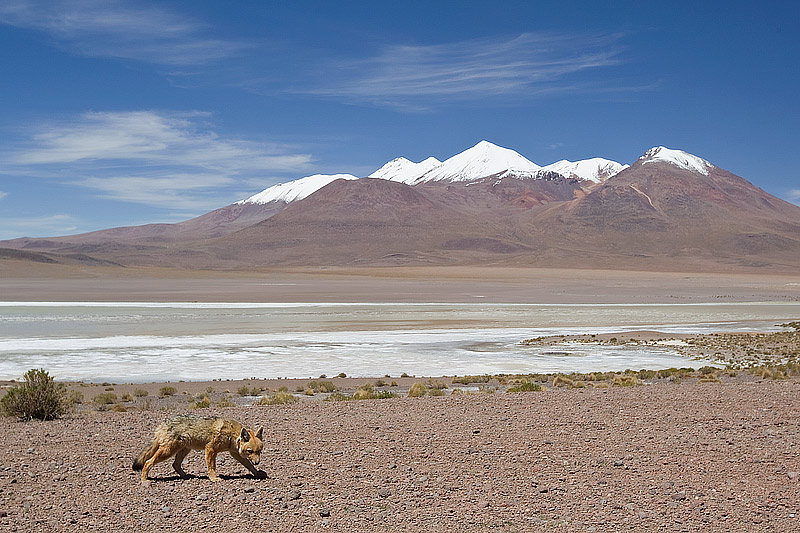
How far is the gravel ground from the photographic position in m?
6.05

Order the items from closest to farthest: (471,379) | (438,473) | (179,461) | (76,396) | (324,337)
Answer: (179,461) < (438,473) < (76,396) < (471,379) < (324,337)


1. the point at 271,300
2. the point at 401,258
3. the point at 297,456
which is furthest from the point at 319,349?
Answer: the point at 401,258

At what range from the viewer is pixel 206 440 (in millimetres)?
6777

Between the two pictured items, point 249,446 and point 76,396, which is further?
point 76,396

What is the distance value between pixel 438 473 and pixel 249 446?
1.82 m

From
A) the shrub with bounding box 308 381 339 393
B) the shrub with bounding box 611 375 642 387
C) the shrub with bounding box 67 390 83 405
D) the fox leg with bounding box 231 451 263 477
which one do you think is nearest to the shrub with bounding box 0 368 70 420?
the shrub with bounding box 67 390 83 405

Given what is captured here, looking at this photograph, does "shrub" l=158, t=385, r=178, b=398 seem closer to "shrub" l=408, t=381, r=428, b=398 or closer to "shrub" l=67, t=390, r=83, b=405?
"shrub" l=67, t=390, r=83, b=405

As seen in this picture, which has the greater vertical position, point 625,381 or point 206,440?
point 206,440

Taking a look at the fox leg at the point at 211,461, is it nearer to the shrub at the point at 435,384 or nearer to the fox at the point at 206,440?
the fox at the point at 206,440

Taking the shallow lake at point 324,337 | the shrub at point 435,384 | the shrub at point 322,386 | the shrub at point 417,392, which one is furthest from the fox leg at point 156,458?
the shallow lake at point 324,337

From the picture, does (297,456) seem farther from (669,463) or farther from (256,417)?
(669,463)

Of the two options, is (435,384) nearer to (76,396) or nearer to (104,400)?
(104,400)

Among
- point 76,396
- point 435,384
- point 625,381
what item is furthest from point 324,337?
point 76,396

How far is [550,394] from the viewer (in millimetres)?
13156
